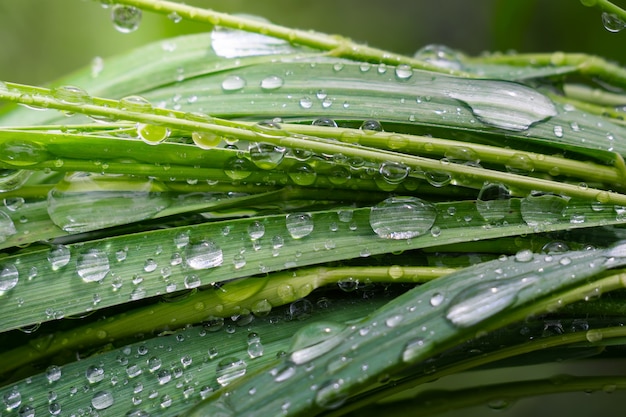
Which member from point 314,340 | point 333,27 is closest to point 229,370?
point 314,340

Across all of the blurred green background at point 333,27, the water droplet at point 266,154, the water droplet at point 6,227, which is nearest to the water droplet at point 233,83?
the water droplet at point 266,154

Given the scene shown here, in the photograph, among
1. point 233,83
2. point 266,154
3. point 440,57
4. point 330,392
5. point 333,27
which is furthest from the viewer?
point 333,27

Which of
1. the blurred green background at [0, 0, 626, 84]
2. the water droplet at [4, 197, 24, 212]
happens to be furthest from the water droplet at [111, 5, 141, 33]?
the blurred green background at [0, 0, 626, 84]

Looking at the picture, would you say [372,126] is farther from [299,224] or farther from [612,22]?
[612,22]

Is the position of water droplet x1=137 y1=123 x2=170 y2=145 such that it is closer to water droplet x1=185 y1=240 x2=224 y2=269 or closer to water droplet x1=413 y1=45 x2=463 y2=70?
water droplet x1=185 y1=240 x2=224 y2=269

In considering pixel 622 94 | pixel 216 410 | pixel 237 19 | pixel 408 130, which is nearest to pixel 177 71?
pixel 237 19

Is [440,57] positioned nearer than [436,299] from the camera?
No
